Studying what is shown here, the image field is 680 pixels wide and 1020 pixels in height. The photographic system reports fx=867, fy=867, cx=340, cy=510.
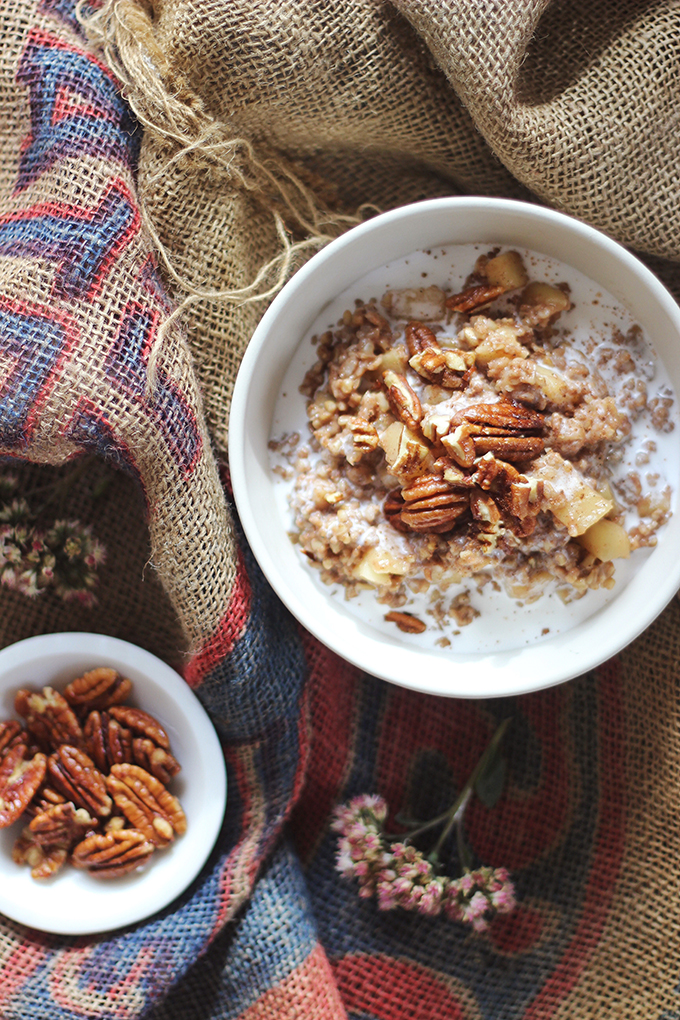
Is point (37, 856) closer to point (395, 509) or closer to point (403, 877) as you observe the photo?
point (403, 877)

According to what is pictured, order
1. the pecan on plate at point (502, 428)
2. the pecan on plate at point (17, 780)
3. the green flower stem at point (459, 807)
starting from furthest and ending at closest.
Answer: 1. the green flower stem at point (459, 807)
2. the pecan on plate at point (17, 780)
3. the pecan on plate at point (502, 428)

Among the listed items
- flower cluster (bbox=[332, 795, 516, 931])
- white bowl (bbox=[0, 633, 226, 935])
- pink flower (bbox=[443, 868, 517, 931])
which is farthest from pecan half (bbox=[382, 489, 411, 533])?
pink flower (bbox=[443, 868, 517, 931])

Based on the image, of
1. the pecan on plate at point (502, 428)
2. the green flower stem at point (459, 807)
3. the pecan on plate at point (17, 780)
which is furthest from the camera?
Result: the green flower stem at point (459, 807)

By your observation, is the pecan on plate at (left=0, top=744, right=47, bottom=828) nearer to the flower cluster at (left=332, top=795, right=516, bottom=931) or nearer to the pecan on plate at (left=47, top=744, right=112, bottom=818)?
the pecan on plate at (left=47, top=744, right=112, bottom=818)

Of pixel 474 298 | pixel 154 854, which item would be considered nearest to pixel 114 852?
pixel 154 854

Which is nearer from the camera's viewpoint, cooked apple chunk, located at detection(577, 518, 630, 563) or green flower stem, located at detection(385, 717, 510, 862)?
cooked apple chunk, located at detection(577, 518, 630, 563)

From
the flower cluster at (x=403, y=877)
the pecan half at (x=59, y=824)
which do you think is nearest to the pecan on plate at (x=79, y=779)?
the pecan half at (x=59, y=824)

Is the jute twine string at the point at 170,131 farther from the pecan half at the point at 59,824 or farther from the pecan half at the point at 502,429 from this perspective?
the pecan half at the point at 59,824
